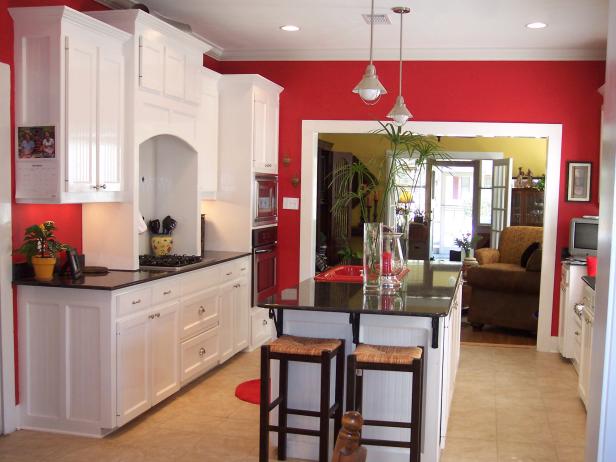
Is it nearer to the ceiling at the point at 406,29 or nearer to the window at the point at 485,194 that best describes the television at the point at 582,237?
the ceiling at the point at 406,29

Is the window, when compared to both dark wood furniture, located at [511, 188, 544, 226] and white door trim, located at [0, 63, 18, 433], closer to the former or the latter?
dark wood furniture, located at [511, 188, 544, 226]

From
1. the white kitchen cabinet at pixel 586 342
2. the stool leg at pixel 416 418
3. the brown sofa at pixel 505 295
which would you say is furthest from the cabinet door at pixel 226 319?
the brown sofa at pixel 505 295

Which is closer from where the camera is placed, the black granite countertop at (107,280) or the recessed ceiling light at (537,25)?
the black granite countertop at (107,280)

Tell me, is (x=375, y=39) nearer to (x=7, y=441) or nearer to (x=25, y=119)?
(x=25, y=119)

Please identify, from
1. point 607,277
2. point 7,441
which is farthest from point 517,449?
point 7,441

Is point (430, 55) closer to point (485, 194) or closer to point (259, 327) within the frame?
point (259, 327)

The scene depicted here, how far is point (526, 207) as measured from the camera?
32.9 ft

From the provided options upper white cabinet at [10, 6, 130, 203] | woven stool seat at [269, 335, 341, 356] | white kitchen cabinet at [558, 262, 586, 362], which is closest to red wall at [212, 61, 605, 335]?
white kitchen cabinet at [558, 262, 586, 362]

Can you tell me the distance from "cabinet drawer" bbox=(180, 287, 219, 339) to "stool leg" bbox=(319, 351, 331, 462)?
1.62 m

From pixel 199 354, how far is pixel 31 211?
1.61 m

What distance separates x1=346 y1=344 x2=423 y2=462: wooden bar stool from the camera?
127 inches

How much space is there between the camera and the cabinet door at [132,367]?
13.0 ft

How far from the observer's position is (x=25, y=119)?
3.94 m

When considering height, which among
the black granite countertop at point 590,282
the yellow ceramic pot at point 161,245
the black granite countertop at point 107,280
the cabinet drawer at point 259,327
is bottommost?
the cabinet drawer at point 259,327
